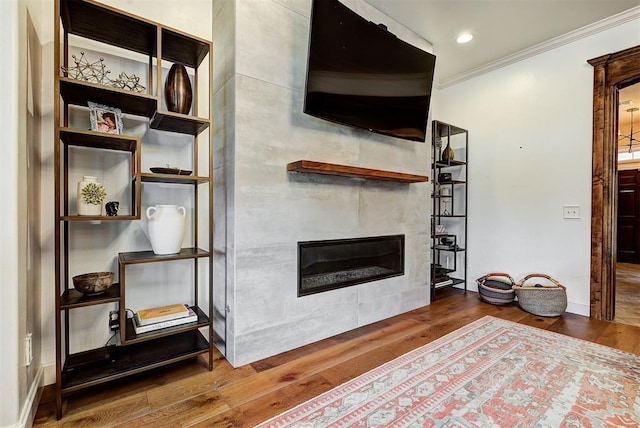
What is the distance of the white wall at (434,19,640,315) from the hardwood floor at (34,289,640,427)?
2.75ft

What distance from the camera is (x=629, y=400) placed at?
1584 millimetres

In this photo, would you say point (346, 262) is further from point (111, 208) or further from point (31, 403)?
point (31, 403)

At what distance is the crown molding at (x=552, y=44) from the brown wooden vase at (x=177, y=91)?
337 centimetres

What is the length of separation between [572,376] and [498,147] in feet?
8.26

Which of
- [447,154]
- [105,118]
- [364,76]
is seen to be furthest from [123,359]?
[447,154]

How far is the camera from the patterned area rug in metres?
1.43

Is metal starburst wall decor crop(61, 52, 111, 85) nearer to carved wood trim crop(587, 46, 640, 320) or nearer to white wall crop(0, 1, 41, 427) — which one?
white wall crop(0, 1, 41, 427)

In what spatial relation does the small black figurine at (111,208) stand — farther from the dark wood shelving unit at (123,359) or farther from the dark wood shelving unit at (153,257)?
the dark wood shelving unit at (123,359)

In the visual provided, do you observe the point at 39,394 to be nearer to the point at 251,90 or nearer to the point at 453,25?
the point at 251,90

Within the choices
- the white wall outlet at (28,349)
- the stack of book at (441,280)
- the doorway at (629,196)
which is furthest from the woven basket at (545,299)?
the white wall outlet at (28,349)

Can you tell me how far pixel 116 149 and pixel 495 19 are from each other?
A: 3222 millimetres

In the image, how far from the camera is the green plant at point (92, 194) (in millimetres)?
1580

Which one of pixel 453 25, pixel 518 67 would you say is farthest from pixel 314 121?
pixel 518 67

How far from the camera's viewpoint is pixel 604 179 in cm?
279
